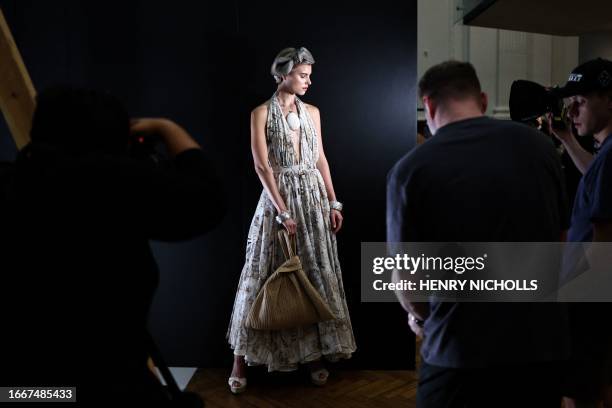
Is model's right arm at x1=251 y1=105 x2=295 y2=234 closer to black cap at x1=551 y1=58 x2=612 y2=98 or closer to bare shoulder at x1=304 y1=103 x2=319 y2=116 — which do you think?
bare shoulder at x1=304 y1=103 x2=319 y2=116

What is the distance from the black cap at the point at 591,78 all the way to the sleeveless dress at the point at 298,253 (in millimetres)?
1539

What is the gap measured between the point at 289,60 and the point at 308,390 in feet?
5.49

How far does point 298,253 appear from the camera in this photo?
336 centimetres

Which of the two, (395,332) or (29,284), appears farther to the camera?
(395,332)

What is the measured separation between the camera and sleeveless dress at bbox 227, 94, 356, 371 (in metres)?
3.32

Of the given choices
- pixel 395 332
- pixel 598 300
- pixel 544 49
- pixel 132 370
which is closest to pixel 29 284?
Answer: pixel 132 370

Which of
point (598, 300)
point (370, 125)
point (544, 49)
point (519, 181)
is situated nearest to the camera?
point (519, 181)

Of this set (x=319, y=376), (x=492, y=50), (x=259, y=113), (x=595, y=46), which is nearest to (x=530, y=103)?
(x=595, y=46)

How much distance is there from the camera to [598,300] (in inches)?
78.3

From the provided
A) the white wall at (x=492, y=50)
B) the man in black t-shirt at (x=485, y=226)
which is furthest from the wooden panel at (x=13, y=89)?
the white wall at (x=492, y=50)

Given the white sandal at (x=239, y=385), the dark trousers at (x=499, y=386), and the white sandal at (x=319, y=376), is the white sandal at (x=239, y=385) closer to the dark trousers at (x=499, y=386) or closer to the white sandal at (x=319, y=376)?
the white sandal at (x=319, y=376)

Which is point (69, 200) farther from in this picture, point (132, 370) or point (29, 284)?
point (132, 370)

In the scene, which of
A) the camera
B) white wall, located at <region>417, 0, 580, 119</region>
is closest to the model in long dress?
the camera

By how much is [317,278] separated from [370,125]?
0.88 m
